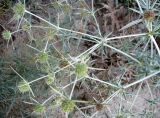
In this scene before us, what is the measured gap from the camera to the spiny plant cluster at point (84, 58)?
1.06m

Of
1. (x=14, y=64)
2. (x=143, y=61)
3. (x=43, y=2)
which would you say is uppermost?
(x=43, y=2)

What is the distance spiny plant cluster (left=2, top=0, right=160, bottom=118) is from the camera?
3.49 feet

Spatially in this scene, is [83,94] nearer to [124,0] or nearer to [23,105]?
[23,105]

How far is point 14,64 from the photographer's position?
1.60 metres

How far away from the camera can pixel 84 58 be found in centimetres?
106

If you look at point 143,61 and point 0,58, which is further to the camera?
point 0,58

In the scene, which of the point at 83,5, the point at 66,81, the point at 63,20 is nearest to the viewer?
the point at 83,5

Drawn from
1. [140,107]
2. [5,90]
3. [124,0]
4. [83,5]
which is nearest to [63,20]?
[83,5]

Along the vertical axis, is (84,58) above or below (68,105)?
above

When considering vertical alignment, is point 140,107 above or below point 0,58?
below

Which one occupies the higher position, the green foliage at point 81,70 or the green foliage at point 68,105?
the green foliage at point 81,70

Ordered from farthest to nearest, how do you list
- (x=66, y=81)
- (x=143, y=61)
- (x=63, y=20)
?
(x=66, y=81) < (x=63, y=20) < (x=143, y=61)

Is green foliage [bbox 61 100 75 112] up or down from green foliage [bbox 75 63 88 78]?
down

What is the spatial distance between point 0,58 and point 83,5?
481 millimetres
